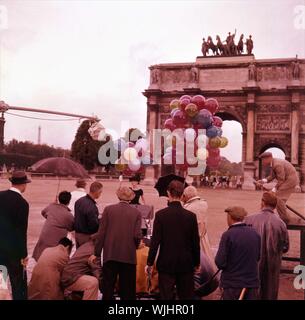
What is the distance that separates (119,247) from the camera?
4.64 meters

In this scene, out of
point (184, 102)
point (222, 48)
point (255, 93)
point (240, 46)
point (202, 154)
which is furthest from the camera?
point (240, 46)

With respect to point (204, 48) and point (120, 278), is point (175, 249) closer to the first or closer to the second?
point (120, 278)

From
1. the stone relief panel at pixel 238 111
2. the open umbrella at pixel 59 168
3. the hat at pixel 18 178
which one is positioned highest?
the stone relief panel at pixel 238 111

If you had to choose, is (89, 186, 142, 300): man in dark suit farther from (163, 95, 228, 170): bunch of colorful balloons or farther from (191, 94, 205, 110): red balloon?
(191, 94, 205, 110): red balloon

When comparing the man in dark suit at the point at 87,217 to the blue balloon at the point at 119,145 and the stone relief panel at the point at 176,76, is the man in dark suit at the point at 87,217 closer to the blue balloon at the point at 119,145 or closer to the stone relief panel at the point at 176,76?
the blue balloon at the point at 119,145

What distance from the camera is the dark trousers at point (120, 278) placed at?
4.69m

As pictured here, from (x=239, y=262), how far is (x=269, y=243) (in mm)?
1177

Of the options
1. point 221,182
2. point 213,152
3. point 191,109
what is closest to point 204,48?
point 221,182

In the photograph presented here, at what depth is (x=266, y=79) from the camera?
36.0 meters

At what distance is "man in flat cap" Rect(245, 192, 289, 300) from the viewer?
17.3 feet

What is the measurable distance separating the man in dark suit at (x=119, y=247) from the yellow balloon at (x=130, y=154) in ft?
28.1

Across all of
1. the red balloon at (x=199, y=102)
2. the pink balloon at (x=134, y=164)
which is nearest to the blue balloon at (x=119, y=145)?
the pink balloon at (x=134, y=164)
